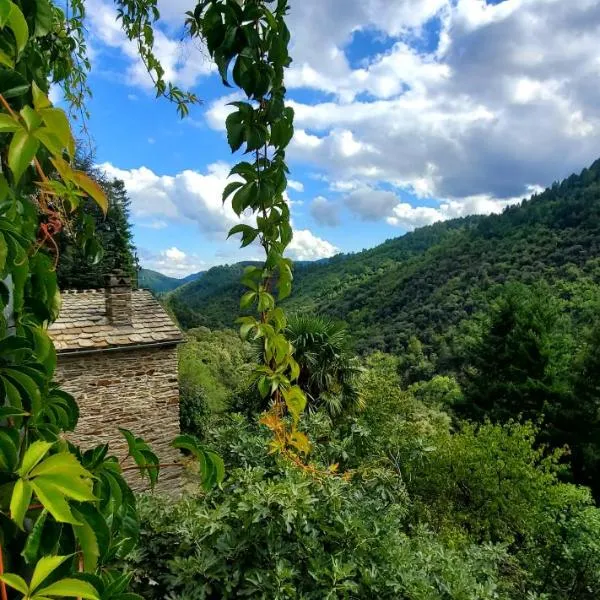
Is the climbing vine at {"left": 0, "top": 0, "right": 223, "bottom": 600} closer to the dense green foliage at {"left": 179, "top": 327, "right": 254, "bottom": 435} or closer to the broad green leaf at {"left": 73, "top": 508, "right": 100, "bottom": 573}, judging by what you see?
the broad green leaf at {"left": 73, "top": 508, "right": 100, "bottom": 573}

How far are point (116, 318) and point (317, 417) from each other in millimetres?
6720

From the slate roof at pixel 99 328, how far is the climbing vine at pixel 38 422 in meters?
9.00

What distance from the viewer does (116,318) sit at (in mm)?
10273

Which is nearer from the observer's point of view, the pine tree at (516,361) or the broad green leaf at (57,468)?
the broad green leaf at (57,468)

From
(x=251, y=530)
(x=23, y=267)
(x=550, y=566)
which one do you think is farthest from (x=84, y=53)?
(x=550, y=566)

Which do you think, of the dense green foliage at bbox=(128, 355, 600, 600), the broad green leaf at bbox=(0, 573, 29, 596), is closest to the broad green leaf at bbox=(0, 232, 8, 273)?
the broad green leaf at bbox=(0, 573, 29, 596)

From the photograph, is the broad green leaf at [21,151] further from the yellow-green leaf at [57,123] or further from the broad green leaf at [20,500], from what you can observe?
the broad green leaf at [20,500]

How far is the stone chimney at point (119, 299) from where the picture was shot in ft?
33.1

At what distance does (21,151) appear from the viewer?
46 centimetres

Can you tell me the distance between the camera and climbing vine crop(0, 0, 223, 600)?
0.47 metres

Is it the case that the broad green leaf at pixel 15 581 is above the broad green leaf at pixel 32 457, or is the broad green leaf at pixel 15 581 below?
below

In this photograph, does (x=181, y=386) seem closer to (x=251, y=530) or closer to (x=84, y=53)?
(x=251, y=530)

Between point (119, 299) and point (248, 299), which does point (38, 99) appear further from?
point (119, 299)

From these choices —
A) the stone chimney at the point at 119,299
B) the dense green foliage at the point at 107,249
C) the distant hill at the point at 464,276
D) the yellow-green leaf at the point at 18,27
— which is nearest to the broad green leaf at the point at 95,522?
the yellow-green leaf at the point at 18,27
